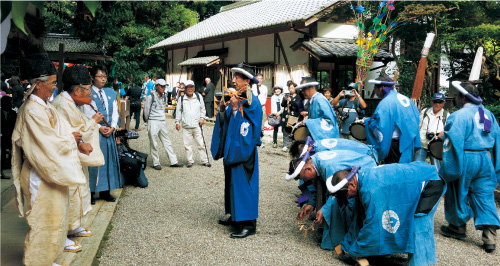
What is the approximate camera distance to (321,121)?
18.1 feet

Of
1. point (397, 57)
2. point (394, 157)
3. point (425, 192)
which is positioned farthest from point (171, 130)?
point (425, 192)

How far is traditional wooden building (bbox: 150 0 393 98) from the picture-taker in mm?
12484

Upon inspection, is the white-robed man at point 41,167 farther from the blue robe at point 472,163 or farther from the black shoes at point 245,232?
the blue robe at point 472,163

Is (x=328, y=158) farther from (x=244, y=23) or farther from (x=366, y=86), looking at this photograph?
(x=244, y=23)

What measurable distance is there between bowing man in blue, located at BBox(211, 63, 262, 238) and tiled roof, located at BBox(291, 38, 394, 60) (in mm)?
7284

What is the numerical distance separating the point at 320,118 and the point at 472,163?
75.6 inches

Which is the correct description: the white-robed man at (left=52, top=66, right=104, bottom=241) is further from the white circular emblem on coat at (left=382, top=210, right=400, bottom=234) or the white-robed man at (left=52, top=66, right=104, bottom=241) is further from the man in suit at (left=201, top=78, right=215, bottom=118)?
the man in suit at (left=201, top=78, right=215, bottom=118)

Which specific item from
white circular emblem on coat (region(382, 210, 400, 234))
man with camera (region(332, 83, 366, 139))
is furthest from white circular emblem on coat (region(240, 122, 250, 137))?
man with camera (region(332, 83, 366, 139))

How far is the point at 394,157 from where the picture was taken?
16.7 ft

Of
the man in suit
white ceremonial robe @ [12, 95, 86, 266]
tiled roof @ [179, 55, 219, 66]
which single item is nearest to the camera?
white ceremonial robe @ [12, 95, 86, 266]

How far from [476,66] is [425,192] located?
111 inches

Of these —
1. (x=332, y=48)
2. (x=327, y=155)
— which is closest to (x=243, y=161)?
(x=327, y=155)

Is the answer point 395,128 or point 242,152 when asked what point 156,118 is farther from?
point 395,128

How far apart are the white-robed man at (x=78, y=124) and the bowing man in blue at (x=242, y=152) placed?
147 cm
